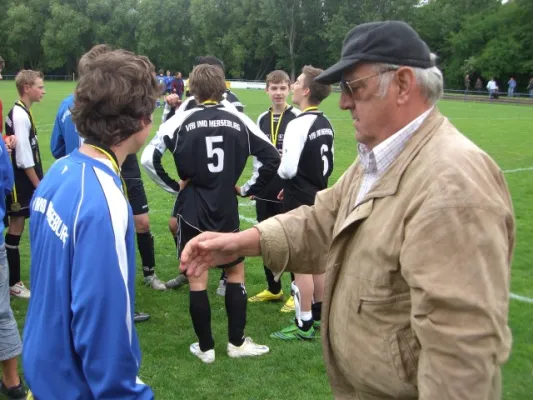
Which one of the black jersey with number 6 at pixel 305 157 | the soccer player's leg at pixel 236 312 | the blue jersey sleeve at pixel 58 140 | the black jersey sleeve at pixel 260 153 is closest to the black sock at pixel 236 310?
the soccer player's leg at pixel 236 312

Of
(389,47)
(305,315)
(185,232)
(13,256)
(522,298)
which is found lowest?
(522,298)

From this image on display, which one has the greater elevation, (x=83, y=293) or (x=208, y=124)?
(x=208, y=124)

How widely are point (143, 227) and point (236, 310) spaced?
1.94 m

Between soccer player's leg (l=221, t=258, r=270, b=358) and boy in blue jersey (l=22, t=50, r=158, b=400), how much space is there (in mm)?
2844

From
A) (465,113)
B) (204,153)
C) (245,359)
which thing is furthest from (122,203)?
(465,113)

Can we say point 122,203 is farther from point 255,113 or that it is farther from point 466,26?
point 466,26

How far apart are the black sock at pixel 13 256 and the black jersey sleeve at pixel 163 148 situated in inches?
83.6

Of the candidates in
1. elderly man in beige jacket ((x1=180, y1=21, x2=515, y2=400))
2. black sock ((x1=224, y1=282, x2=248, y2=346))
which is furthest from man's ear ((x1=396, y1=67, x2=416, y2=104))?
black sock ((x1=224, y1=282, x2=248, y2=346))

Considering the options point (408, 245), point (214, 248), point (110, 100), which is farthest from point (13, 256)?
point (408, 245)

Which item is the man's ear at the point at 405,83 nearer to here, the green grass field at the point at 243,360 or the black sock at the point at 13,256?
the green grass field at the point at 243,360

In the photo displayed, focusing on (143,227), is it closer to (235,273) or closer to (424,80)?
(235,273)

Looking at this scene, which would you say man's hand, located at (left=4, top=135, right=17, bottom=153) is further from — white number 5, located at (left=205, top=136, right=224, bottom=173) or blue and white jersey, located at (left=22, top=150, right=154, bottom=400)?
blue and white jersey, located at (left=22, top=150, right=154, bottom=400)

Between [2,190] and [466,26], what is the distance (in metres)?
65.7

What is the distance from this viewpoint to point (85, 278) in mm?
2043
